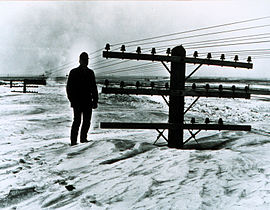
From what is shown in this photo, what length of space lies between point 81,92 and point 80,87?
0.37 feet

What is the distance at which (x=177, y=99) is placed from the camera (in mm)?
5020

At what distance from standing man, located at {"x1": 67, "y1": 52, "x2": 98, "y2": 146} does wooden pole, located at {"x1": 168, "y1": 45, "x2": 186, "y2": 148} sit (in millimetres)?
1822

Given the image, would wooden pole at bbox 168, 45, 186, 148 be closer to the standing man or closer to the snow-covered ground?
the snow-covered ground

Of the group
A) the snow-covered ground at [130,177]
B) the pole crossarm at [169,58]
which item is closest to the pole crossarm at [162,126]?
the snow-covered ground at [130,177]

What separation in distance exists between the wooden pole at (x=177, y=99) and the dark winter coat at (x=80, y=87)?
1.84 meters

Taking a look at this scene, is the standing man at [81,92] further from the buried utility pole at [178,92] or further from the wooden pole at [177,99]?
the wooden pole at [177,99]

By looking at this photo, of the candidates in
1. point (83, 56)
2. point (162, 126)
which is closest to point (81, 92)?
point (83, 56)

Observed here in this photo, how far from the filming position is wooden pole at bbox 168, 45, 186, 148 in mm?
4996

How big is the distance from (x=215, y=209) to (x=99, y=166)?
1.84 m

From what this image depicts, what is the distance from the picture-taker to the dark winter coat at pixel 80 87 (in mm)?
5105

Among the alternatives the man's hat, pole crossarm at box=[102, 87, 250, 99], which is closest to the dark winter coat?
the man's hat

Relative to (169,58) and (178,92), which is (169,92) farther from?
(169,58)

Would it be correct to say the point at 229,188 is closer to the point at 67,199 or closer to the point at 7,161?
the point at 67,199

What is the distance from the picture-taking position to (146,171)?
323 cm
